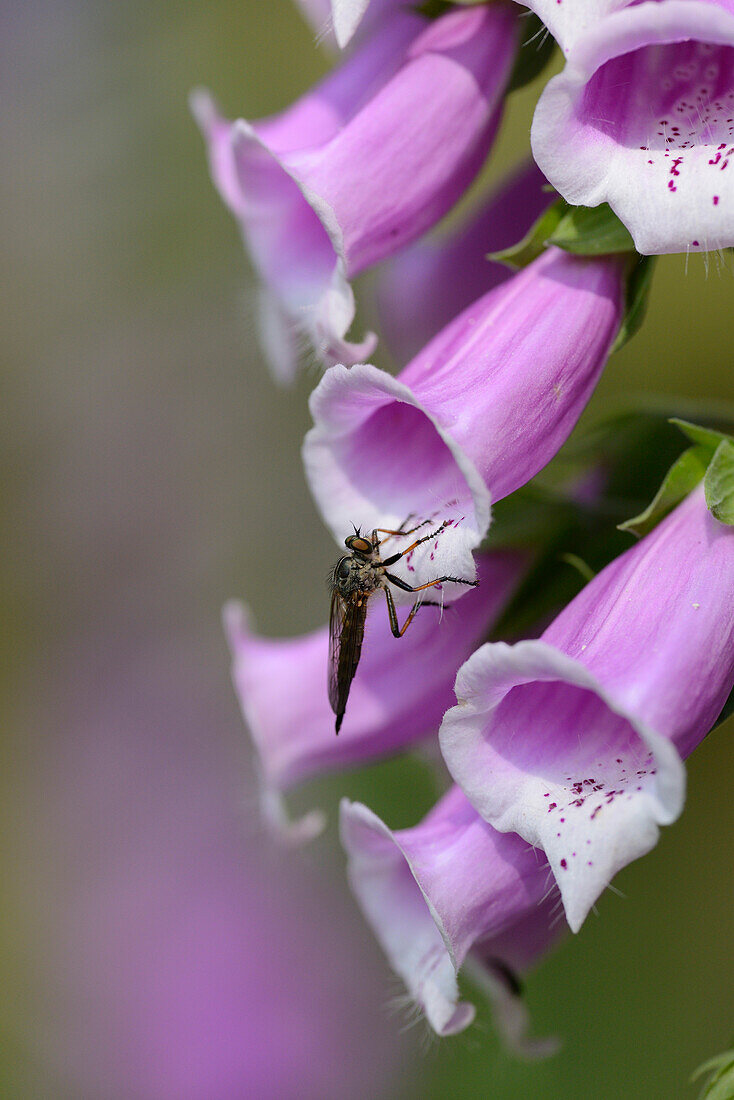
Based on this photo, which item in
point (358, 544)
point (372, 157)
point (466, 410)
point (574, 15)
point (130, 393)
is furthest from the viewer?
point (130, 393)

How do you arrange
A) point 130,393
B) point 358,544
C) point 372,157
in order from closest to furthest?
point 372,157 → point 358,544 → point 130,393

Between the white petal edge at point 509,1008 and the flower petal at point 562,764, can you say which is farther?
the white petal edge at point 509,1008

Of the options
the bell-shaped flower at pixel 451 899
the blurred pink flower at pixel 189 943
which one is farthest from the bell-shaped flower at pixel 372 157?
the blurred pink flower at pixel 189 943

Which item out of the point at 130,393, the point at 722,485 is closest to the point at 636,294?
the point at 722,485

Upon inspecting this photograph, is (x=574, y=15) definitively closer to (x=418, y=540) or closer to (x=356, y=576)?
(x=418, y=540)

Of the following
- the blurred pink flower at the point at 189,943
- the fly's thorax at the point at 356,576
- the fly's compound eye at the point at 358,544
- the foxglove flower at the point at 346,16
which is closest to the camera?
the foxglove flower at the point at 346,16

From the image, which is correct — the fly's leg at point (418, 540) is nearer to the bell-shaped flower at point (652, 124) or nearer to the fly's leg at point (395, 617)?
the fly's leg at point (395, 617)
